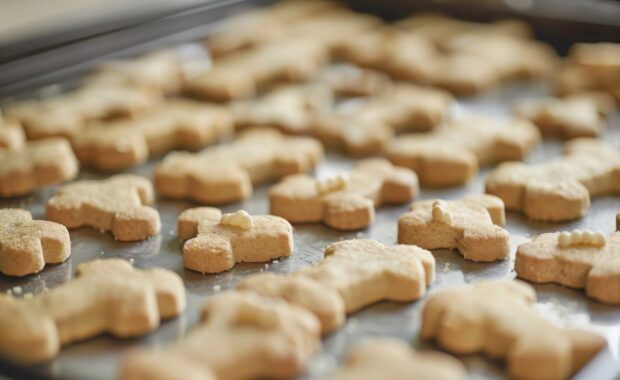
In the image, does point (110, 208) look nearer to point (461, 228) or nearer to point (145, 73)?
point (461, 228)

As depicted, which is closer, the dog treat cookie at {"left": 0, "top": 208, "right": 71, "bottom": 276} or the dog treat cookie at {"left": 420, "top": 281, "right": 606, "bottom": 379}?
the dog treat cookie at {"left": 420, "top": 281, "right": 606, "bottom": 379}

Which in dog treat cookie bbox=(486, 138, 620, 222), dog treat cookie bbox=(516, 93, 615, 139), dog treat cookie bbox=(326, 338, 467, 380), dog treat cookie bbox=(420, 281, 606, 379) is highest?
dog treat cookie bbox=(326, 338, 467, 380)

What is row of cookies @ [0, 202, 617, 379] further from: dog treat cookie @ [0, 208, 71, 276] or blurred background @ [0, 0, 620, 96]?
blurred background @ [0, 0, 620, 96]

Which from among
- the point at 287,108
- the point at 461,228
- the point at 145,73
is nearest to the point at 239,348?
the point at 461,228

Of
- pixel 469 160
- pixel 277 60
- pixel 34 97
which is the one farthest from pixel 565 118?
pixel 34 97

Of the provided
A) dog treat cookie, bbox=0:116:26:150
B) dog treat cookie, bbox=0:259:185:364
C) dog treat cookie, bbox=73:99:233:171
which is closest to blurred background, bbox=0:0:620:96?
dog treat cookie, bbox=0:116:26:150
